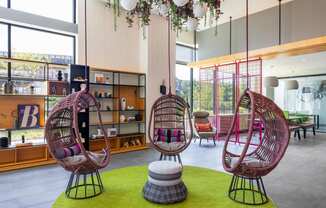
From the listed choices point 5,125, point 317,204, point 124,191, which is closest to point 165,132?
point 124,191

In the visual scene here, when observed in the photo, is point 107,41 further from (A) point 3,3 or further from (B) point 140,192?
(B) point 140,192

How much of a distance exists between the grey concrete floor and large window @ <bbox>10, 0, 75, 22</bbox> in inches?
140

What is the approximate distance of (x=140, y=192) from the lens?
3.22 metres

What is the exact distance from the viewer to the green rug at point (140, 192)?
2877 millimetres

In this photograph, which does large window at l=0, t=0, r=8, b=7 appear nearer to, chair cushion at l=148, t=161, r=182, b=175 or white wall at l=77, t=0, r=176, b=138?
white wall at l=77, t=0, r=176, b=138

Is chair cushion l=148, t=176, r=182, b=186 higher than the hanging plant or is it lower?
lower

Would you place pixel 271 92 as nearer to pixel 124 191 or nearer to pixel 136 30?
pixel 136 30

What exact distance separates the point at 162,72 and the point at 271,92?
7.83 metres

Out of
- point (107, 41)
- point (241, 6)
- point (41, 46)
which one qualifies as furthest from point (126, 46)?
point (241, 6)

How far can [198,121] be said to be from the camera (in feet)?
26.6

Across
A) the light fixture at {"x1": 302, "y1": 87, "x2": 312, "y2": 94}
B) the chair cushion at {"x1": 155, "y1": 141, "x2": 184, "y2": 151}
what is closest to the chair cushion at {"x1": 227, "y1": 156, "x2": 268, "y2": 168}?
the chair cushion at {"x1": 155, "y1": 141, "x2": 184, "y2": 151}

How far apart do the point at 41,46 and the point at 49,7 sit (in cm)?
97

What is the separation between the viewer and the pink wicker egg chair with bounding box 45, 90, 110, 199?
2875 millimetres

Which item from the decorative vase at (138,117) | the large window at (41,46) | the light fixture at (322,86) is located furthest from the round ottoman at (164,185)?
the light fixture at (322,86)
